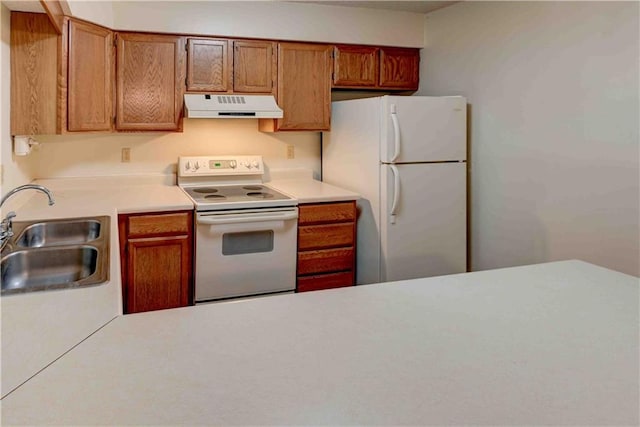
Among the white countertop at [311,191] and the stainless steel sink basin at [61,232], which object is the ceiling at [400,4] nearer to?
the white countertop at [311,191]

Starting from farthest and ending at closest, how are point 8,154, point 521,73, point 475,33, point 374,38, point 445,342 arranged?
point 374,38, point 475,33, point 521,73, point 8,154, point 445,342

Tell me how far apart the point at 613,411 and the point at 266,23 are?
3.25m

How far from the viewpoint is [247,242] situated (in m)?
3.17

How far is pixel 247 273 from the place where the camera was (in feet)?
10.4

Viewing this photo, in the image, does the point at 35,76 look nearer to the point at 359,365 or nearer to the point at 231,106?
the point at 231,106

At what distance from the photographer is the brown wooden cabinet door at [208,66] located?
3.40 meters

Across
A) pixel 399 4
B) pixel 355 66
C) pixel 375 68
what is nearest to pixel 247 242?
pixel 355 66

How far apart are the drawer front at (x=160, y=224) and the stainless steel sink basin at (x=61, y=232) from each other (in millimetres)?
517

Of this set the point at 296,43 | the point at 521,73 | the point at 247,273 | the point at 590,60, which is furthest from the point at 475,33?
the point at 247,273

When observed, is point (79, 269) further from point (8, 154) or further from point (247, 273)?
point (247, 273)

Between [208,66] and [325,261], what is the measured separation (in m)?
1.57

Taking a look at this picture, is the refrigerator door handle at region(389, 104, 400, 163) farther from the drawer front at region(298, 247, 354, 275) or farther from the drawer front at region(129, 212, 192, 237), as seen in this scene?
the drawer front at region(129, 212, 192, 237)

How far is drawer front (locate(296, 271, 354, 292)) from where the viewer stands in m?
3.34

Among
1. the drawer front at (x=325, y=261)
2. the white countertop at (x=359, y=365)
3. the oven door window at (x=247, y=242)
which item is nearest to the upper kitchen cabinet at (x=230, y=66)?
the oven door window at (x=247, y=242)
